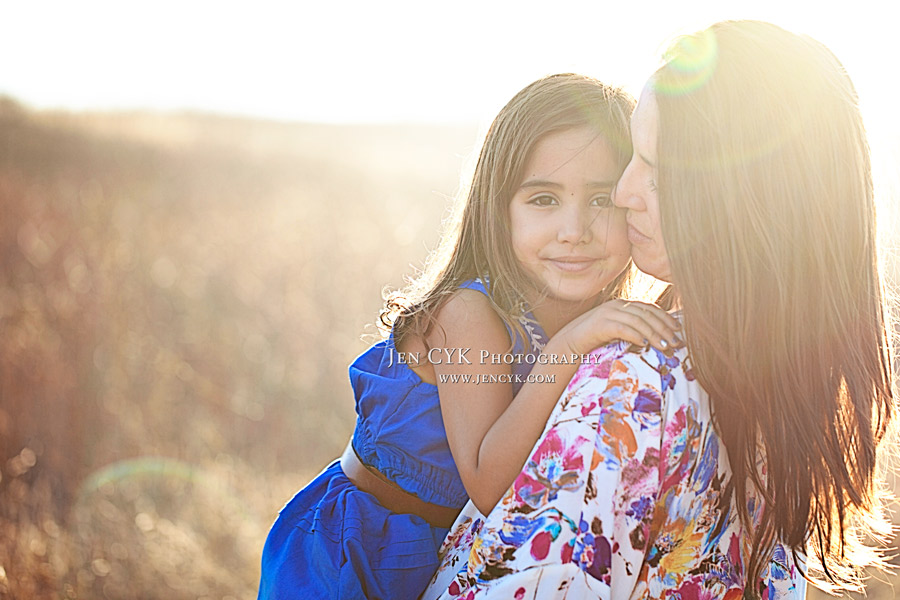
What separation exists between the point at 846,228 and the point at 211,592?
2758 mm

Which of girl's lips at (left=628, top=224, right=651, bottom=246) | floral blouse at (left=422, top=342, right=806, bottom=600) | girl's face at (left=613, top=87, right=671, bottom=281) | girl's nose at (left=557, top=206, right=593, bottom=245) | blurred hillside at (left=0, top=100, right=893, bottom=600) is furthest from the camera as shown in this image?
blurred hillside at (left=0, top=100, right=893, bottom=600)

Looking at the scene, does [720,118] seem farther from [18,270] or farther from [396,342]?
[18,270]

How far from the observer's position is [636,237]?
1.55m

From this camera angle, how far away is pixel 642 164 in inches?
55.1

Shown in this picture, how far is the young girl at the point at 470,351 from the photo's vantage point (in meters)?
1.61

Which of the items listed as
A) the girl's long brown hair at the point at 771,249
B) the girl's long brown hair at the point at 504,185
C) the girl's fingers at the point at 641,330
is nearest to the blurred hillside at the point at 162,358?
the girl's long brown hair at the point at 504,185

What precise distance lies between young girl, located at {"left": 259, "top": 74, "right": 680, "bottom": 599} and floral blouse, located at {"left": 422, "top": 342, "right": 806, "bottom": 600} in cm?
33

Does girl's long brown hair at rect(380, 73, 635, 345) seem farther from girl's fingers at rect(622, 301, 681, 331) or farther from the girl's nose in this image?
girl's fingers at rect(622, 301, 681, 331)

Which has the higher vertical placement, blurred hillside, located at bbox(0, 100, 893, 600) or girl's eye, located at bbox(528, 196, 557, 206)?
girl's eye, located at bbox(528, 196, 557, 206)

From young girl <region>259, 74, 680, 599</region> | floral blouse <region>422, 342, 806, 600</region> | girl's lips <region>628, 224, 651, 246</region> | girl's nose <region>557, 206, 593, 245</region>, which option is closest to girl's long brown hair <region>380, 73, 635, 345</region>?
young girl <region>259, 74, 680, 599</region>

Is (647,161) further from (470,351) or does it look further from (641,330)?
(470,351)

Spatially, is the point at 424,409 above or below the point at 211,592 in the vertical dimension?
above

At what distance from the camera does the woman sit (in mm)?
1126

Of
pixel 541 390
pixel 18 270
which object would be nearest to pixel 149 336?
pixel 18 270
